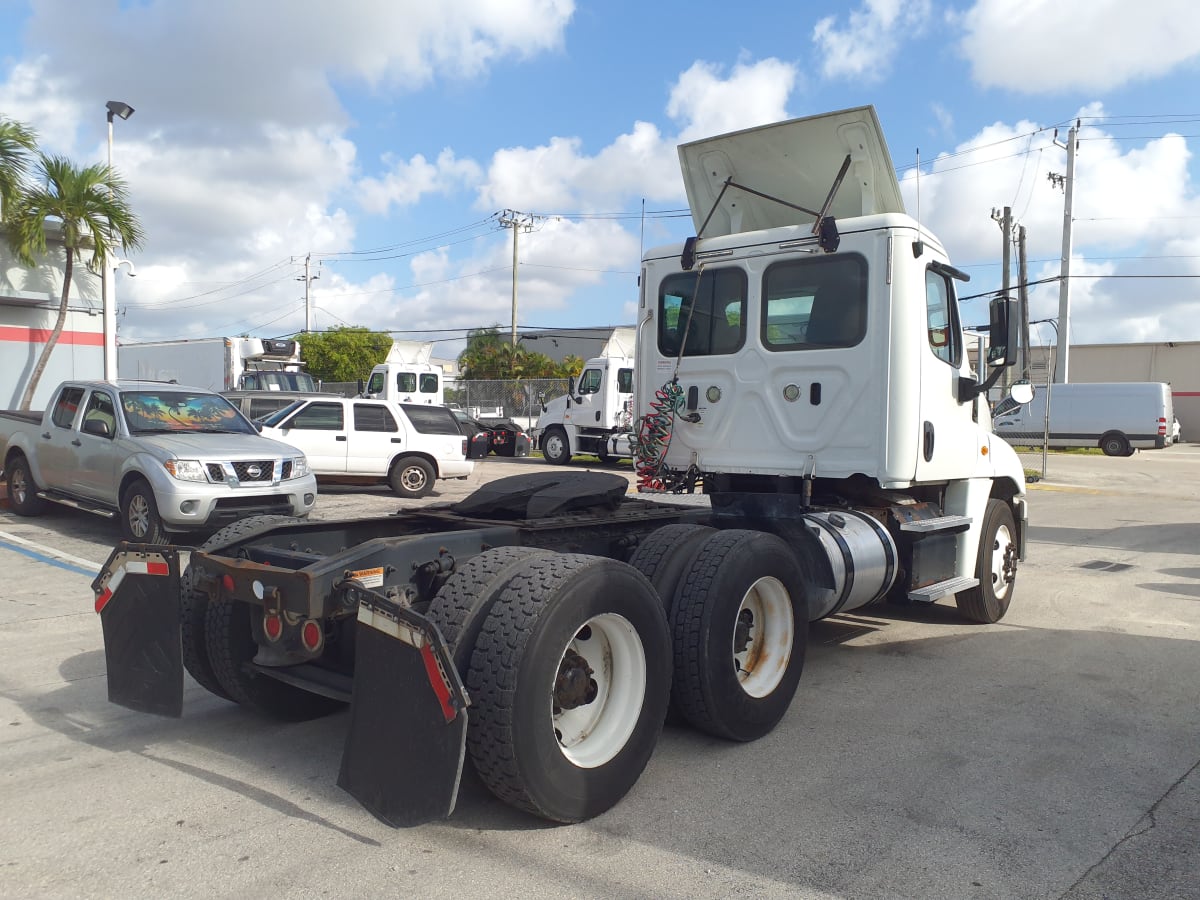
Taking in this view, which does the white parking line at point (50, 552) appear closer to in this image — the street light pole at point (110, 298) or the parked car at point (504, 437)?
the street light pole at point (110, 298)

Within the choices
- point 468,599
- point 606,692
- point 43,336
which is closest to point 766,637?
point 606,692

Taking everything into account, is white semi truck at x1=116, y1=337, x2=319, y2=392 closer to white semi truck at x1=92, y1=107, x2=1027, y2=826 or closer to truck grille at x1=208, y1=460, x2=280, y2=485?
truck grille at x1=208, y1=460, x2=280, y2=485

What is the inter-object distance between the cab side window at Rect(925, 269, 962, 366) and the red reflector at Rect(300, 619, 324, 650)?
171 inches

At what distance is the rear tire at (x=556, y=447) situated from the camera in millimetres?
23672

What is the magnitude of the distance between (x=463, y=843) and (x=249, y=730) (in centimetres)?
177

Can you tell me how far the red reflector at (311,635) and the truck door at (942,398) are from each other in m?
4.00

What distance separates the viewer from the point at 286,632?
3969 mm

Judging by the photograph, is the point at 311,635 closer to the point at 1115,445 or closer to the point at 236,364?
the point at 236,364

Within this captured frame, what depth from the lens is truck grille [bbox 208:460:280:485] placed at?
31.9 feet

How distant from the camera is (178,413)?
437 inches

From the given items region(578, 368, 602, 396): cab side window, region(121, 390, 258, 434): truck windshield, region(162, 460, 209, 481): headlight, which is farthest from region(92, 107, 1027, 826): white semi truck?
region(578, 368, 602, 396): cab side window

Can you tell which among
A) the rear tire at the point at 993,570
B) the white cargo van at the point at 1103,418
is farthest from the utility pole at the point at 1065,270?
the rear tire at the point at 993,570

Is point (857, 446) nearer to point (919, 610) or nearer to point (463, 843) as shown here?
→ point (919, 610)

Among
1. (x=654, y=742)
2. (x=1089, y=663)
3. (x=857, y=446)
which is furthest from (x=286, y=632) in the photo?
(x=1089, y=663)
